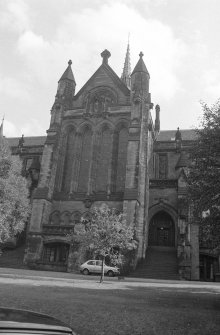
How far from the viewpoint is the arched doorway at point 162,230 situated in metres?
36.6

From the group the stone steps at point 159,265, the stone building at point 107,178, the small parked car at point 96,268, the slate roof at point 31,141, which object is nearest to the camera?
the small parked car at point 96,268

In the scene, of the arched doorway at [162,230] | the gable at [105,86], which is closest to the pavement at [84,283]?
the arched doorway at [162,230]

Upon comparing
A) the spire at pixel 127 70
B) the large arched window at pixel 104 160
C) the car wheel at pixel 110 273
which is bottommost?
the car wheel at pixel 110 273

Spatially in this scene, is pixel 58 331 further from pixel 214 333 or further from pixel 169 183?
pixel 169 183

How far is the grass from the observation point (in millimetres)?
8797

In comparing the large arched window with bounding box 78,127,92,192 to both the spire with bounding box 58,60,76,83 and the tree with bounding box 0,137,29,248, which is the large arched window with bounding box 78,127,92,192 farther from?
the spire with bounding box 58,60,76,83

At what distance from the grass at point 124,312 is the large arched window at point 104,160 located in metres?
22.3

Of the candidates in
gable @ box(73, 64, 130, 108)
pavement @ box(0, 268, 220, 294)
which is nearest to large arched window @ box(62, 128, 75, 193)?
gable @ box(73, 64, 130, 108)

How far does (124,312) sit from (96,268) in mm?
18240

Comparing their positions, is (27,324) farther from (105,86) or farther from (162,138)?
(162,138)

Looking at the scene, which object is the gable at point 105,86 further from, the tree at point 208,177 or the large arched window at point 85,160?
the tree at point 208,177

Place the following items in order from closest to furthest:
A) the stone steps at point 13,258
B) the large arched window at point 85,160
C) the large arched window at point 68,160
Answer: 1. the stone steps at point 13,258
2. the large arched window at point 85,160
3. the large arched window at point 68,160

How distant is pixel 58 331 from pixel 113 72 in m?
39.8

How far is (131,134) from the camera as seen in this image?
114 ft
